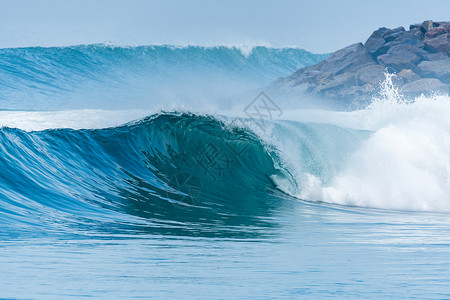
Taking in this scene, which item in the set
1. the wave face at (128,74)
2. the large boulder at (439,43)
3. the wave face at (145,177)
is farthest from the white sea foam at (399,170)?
the large boulder at (439,43)

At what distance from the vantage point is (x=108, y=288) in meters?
3.68

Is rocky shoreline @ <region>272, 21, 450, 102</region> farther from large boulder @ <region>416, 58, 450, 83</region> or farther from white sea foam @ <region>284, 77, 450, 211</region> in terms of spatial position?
white sea foam @ <region>284, 77, 450, 211</region>

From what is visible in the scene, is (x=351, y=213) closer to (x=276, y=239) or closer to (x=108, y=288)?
(x=276, y=239)

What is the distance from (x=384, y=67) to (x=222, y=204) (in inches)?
1045

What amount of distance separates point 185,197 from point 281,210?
137cm

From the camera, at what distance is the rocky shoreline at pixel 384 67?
103ft

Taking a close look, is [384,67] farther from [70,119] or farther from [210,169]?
[210,169]

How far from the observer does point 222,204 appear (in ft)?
26.1

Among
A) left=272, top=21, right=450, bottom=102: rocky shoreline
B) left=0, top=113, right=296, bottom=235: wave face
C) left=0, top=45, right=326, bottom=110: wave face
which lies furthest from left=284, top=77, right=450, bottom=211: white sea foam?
left=272, top=21, right=450, bottom=102: rocky shoreline

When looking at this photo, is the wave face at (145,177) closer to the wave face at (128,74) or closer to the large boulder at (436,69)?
the wave face at (128,74)

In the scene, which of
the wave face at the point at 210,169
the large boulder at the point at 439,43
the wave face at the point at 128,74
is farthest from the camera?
the large boulder at the point at 439,43

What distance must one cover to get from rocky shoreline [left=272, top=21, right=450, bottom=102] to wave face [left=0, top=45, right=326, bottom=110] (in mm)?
5720

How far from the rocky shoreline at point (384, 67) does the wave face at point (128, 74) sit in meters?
5.72

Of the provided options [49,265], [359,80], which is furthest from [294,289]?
[359,80]
